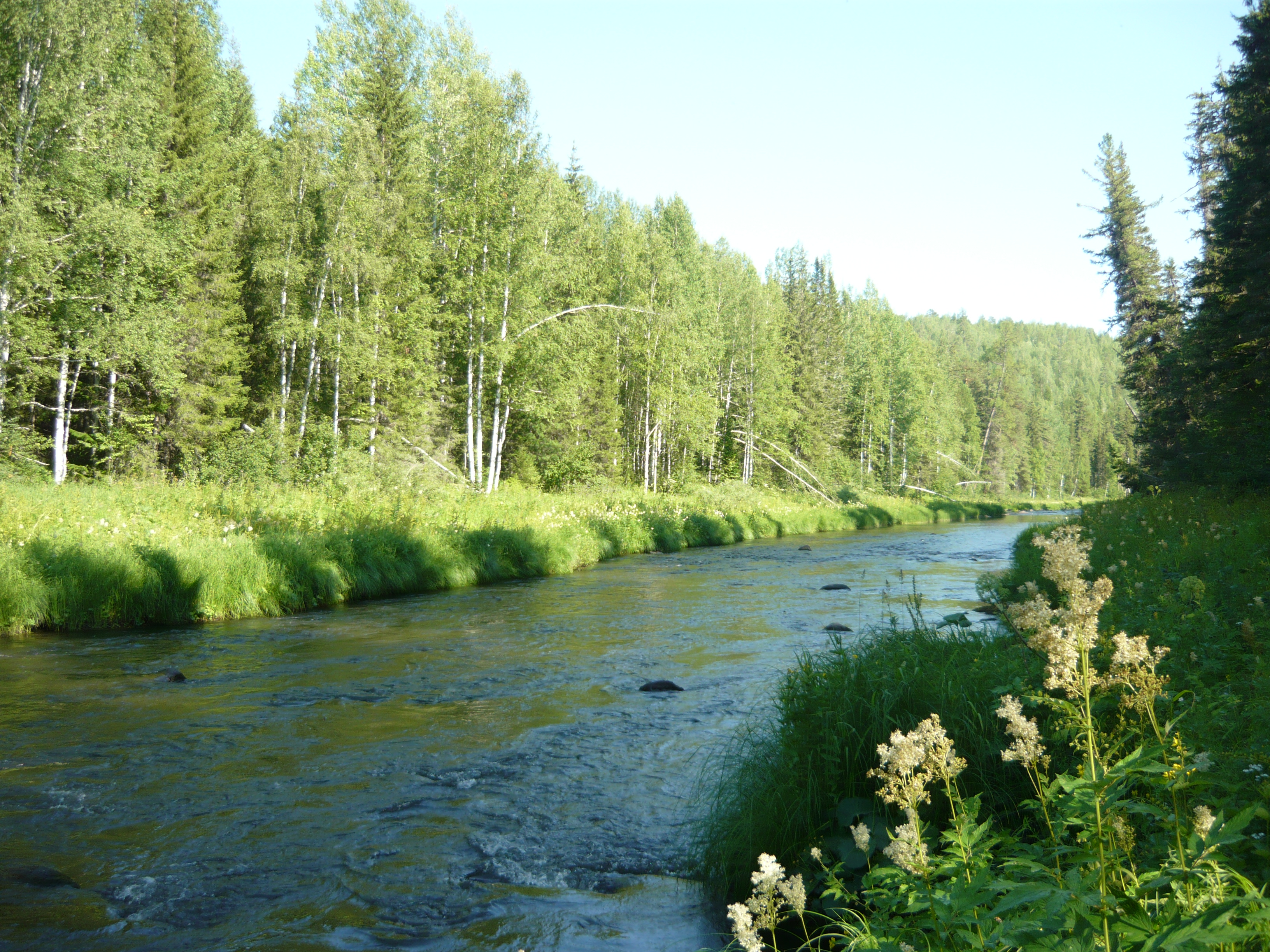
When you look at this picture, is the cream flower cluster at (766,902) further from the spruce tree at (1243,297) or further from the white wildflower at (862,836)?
the spruce tree at (1243,297)

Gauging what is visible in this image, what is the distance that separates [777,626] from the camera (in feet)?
39.9

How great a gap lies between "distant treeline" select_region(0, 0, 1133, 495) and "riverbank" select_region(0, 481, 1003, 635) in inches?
146

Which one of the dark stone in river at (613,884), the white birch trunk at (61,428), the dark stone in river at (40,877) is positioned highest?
the white birch trunk at (61,428)

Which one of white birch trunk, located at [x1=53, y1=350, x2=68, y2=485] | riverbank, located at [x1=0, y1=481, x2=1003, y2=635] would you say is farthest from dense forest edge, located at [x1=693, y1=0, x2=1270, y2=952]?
white birch trunk, located at [x1=53, y1=350, x2=68, y2=485]

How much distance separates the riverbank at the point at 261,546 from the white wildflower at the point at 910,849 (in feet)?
40.9

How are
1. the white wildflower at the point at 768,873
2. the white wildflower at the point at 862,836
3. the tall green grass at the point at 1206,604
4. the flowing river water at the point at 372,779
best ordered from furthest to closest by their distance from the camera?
the flowing river water at the point at 372,779, the tall green grass at the point at 1206,604, the white wildflower at the point at 862,836, the white wildflower at the point at 768,873

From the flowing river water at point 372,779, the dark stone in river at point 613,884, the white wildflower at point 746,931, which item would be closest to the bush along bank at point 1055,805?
the white wildflower at point 746,931

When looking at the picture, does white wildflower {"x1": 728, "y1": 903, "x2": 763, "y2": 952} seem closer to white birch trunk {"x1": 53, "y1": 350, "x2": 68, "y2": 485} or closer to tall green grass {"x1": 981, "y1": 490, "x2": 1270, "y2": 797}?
tall green grass {"x1": 981, "y1": 490, "x2": 1270, "y2": 797}

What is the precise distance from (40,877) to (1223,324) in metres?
19.4

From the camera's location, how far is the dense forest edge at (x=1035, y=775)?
2180mm

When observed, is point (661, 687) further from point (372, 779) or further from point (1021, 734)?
point (1021, 734)

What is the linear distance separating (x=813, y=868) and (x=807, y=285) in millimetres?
59649

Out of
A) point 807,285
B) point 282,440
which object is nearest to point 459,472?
point 282,440

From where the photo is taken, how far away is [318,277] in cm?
2605
